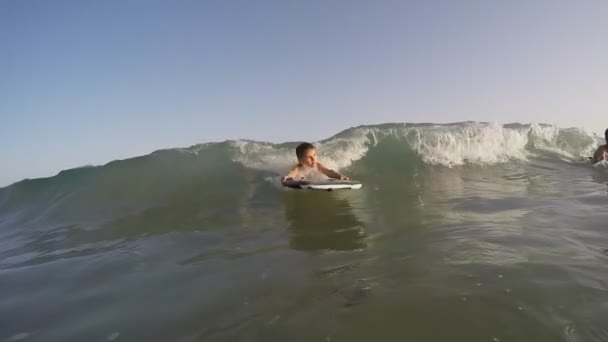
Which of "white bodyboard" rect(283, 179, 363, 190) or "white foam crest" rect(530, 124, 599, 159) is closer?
"white bodyboard" rect(283, 179, 363, 190)

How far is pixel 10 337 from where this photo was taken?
117 inches

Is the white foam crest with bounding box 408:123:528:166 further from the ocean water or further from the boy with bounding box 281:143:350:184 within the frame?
the boy with bounding box 281:143:350:184

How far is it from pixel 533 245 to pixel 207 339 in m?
3.08

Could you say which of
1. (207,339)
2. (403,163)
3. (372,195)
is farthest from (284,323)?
(403,163)

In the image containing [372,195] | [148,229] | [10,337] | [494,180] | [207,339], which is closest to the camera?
[207,339]

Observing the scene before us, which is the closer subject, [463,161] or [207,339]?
[207,339]

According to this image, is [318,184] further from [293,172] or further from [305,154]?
[305,154]

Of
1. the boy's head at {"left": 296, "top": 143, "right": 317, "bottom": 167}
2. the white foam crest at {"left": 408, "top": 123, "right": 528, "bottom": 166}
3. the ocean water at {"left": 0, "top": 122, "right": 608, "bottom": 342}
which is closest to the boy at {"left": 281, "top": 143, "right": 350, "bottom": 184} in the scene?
the boy's head at {"left": 296, "top": 143, "right": 317, "bottom": 167}

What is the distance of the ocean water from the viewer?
8.32 ft

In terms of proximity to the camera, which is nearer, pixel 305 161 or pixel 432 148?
pixel 305 161

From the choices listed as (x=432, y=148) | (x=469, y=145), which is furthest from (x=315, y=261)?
(x=469, y=145)

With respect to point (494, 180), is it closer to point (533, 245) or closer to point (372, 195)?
point (372, 195)

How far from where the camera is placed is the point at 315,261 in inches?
155

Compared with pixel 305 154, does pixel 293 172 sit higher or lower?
lower
